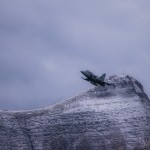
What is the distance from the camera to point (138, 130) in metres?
60.0

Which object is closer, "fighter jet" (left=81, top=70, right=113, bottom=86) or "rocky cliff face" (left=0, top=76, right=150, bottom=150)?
"rocky cliff face" (left=0, top=76, right=150, bottom=150)

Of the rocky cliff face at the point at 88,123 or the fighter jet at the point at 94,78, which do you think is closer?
the rocky cliff face at the point at 88,123

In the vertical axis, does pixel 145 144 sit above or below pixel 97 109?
below

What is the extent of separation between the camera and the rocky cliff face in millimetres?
58844

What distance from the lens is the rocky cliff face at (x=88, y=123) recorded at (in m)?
58.8

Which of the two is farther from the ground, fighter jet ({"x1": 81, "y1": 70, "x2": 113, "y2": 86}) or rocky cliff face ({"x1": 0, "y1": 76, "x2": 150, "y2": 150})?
fighter jet ({"x1": 81, "y1": 70, "x2": 113, "y2": 86})

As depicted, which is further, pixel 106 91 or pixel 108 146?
pixel 106 91

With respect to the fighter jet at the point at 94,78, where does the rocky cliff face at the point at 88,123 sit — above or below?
below

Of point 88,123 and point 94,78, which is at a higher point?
point 94,78

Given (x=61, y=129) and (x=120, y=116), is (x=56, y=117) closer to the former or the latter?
(x=61, y=129)

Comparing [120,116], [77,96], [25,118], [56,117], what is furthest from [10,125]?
[120,116]

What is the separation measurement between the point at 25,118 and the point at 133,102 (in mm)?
14921

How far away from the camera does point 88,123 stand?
6059 centimetres

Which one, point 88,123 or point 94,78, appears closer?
point 88,123
